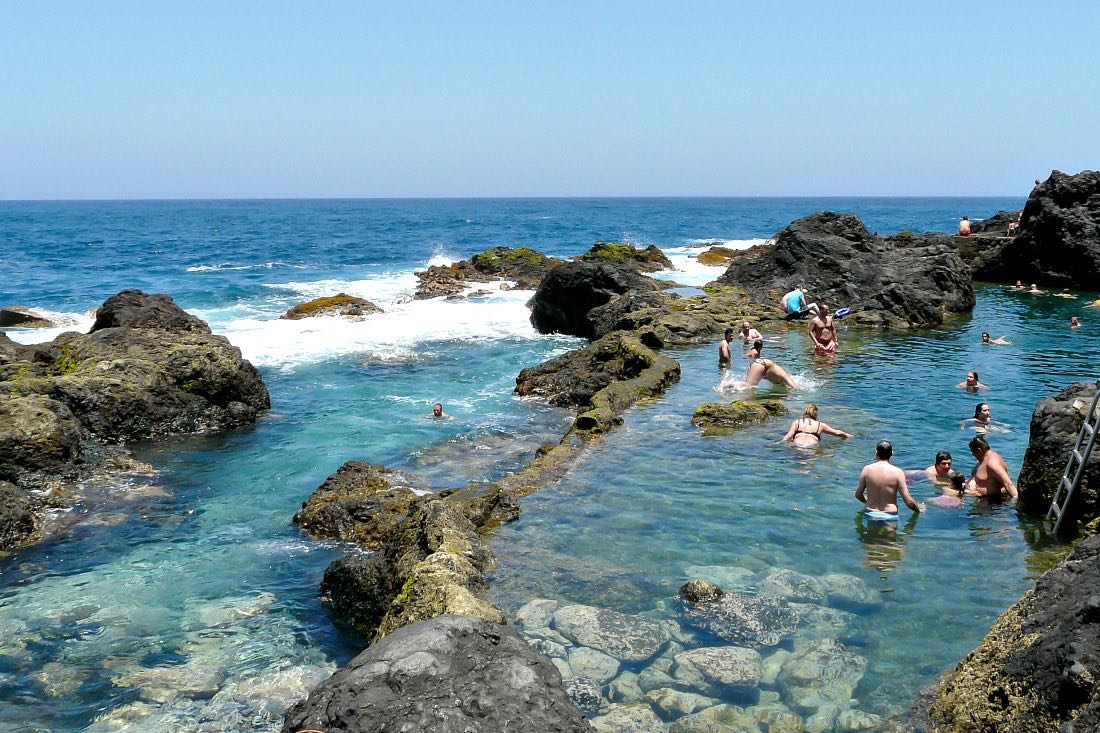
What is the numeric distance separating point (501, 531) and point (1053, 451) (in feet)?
24.1

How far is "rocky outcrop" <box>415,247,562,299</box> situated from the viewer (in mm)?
40812

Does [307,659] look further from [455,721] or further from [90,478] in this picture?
[90,478]

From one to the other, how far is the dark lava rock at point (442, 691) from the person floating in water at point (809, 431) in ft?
33.7

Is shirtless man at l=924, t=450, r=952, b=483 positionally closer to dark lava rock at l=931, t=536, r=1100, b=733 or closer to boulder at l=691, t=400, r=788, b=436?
boulder at l=691, t=400, r=788, b=436

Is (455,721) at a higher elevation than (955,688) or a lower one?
higher

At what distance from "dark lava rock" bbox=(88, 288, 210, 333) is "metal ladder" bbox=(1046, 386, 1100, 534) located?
63.5 feet

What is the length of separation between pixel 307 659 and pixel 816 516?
22.9 feet

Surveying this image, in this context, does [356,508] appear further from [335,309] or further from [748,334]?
[335,309]

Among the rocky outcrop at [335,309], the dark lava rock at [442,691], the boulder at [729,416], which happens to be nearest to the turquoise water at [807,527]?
the boulder at [729,416]

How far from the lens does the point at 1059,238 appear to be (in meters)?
37.7

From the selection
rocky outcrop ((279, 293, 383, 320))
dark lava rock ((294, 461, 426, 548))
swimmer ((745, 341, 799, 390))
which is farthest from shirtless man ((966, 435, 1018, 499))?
rocky outcrop ((279, 293, 383, 320))

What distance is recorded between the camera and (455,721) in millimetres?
4879

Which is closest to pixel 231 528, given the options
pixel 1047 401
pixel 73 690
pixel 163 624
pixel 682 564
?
pixel 163 624

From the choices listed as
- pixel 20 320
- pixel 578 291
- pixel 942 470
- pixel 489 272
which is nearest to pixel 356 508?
pixel 942 470
